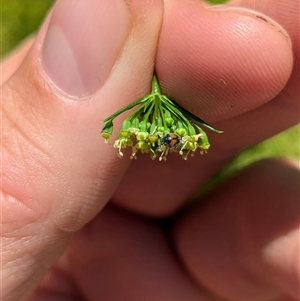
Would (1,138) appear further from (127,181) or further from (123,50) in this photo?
(127,181)

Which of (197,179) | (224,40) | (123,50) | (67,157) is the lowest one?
(197,179)

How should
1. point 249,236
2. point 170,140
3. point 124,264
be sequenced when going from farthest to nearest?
point 124,264
point 249,236
point 170,140

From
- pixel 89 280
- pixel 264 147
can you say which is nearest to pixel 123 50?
pixel 89 280

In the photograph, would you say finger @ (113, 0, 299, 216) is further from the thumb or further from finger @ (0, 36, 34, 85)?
finger @ (0, 36, 34, 85)

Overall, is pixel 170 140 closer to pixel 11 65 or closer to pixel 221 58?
pixel 221 58

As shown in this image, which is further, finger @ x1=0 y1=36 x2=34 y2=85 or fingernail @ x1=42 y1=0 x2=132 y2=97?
finger @ x1=0 y1=36 x2=34 y2=85

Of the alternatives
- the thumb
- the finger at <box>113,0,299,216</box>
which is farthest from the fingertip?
the thumb

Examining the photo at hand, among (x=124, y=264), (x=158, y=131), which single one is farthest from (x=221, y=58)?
(x=124, y=264)

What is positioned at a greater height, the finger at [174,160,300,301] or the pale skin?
the pale skin
